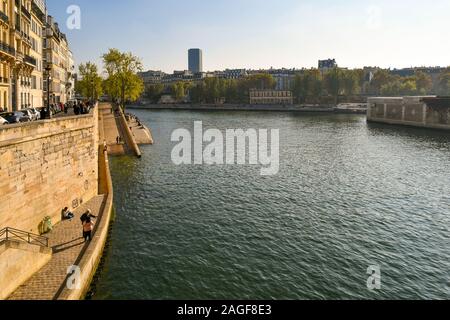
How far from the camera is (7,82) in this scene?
133ft

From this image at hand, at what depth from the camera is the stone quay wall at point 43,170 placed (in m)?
18.3

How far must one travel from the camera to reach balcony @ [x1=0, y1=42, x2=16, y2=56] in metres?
36.9

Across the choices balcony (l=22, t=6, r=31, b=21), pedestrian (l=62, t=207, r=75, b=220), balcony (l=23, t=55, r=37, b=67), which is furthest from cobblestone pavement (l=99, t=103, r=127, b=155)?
pedestrian (l=62, t=207, r=75, b=220)

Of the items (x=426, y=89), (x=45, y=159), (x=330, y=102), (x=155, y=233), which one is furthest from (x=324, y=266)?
(x=426, y=89)

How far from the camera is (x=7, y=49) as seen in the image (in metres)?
38.4

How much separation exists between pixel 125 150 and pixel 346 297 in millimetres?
40375

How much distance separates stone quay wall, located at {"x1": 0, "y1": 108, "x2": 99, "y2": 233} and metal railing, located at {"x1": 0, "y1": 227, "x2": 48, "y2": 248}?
334mm

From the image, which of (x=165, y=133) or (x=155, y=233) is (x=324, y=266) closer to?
(x=155, y=233)

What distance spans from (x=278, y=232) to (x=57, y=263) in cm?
1298

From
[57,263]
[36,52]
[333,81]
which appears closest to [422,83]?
[333,81]

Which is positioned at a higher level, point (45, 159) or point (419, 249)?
point (45, 159)

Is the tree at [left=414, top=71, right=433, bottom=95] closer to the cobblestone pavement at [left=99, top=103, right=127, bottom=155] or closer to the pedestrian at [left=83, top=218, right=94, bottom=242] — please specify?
the cobblestone pavement at [left=99, top=103, right=127, bottom=155]

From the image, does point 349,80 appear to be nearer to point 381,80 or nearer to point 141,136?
point 381,80

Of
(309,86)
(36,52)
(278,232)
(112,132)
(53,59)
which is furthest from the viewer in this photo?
(309,86)
